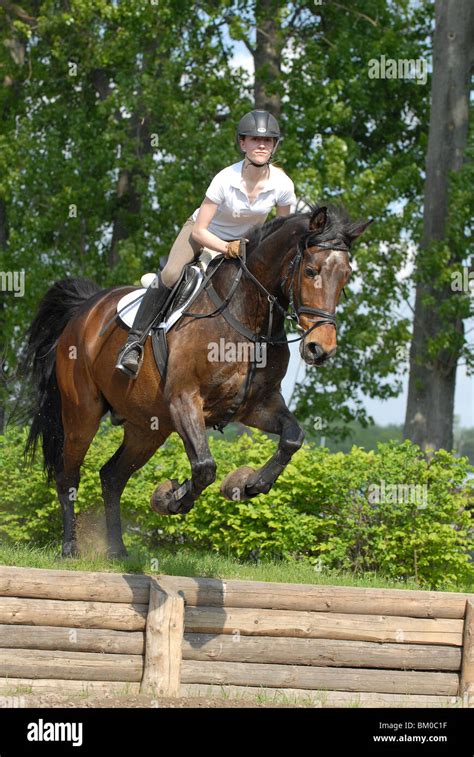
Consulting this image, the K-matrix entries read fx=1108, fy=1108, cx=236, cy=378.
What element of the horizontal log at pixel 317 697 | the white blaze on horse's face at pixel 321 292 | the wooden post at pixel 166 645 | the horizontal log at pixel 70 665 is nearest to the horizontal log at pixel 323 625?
the wooden post at pixel 166 645

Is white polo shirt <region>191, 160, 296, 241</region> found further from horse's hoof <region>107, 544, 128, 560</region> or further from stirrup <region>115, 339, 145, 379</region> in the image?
horse's hoof <region>107, 544, 128, 560</region>

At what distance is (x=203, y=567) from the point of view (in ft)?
27.7

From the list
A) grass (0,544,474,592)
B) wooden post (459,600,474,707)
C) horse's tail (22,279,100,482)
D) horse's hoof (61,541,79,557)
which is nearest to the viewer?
wooden post (459,600,474,707)

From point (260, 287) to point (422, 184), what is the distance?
13471 millimetres

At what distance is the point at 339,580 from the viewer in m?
8.51

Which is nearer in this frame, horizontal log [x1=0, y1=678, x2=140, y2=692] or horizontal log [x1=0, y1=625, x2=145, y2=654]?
→ horizontal log [x1=0, y1=678, x2=140, y2=692]

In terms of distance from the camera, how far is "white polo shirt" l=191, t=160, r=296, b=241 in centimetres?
727

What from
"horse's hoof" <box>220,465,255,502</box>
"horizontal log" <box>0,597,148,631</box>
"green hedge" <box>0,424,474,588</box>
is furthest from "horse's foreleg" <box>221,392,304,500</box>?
"green hedge" <box>0,424,474,588</box>

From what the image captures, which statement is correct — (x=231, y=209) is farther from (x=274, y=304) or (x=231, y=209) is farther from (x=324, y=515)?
(x=324, y=515)

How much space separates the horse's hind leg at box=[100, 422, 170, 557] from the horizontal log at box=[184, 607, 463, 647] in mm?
1375

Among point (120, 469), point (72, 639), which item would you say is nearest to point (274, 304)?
point (120, 469)

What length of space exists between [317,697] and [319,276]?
2928 mm

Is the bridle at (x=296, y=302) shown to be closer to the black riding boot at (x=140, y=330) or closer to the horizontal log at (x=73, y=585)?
the black riding boot at (x=140, y=330)
